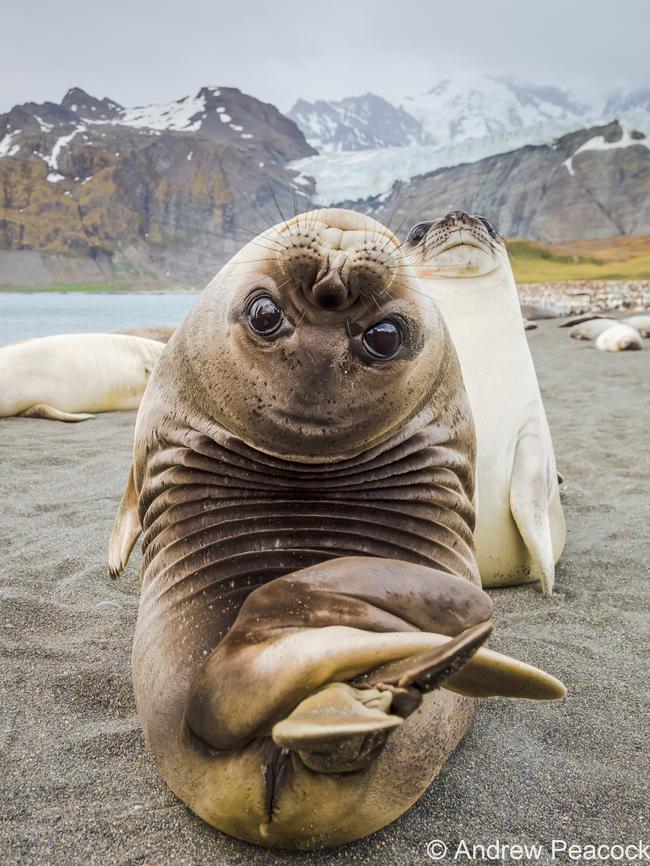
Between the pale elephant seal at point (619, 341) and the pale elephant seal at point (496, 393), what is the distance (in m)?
9.43

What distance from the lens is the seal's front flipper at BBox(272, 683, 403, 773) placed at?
1.05 m

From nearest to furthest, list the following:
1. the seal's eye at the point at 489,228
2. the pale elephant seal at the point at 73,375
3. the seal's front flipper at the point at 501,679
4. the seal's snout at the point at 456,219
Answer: the seal's front flipper at the point at 501,679 → the seal's snout at the point at 456,219 → the seal's eye at the point at 489,228 → the pale elephant seal at the point at 73,375

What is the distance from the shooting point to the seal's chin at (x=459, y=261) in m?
2.98

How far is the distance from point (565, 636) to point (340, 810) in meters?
1.29

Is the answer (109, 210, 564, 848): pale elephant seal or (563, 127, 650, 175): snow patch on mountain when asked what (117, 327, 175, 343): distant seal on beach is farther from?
(563, 127, 650, 175): snow patch on mountain

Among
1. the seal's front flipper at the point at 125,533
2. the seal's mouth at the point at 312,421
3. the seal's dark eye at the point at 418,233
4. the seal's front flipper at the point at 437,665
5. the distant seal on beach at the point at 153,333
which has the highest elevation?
the seal's dark eye at the point at 418,233

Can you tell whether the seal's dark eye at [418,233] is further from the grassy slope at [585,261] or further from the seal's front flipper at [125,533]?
the grassy slope at [585,261]

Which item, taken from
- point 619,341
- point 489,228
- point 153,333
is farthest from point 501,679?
point 619,341

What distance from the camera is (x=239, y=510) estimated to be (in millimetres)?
1633

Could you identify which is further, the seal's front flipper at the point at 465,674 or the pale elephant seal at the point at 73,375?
the pale elephant seal at the point at 73,375

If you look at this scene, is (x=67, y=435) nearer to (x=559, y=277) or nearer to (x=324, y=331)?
(x=324, y=331)

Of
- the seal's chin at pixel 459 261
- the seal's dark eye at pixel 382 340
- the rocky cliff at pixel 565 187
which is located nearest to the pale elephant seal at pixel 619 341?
the seal's chin at pixel 459 261

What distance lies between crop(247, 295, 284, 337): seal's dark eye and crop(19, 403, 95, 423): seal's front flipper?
5.31m

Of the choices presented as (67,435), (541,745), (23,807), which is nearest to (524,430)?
(541,745)
